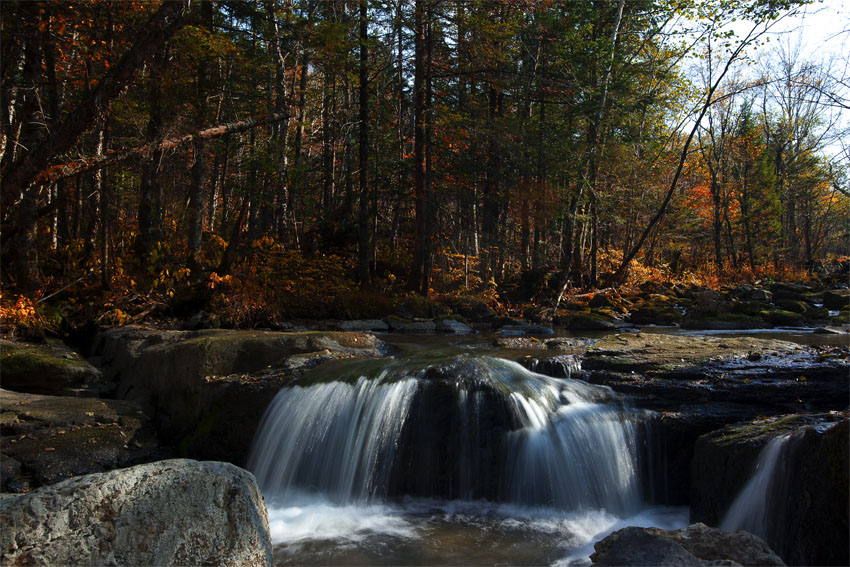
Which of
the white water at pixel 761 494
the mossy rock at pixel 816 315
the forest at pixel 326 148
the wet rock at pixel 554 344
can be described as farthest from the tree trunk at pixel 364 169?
the white water at pixel 761 494

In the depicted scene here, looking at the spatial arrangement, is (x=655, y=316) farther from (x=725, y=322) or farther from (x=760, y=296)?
(x=760, y=296)

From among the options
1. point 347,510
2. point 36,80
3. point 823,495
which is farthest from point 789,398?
point 36,80

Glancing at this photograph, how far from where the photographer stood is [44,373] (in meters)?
8.16

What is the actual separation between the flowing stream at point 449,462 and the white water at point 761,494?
111 cm

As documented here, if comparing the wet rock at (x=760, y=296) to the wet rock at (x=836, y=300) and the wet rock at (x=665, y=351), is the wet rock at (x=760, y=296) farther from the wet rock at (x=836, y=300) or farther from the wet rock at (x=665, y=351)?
the wet rock at (x=665, y=351)

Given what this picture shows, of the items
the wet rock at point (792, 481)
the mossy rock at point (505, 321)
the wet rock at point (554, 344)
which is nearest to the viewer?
the wet rock at point (792, 481)

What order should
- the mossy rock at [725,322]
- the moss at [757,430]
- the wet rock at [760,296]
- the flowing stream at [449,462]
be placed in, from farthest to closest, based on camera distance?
the wet rock at [760,296]
the mossy rock at [725,322]
the flowing stream at [449,462]
the moss at [757,430]

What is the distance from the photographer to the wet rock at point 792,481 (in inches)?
138

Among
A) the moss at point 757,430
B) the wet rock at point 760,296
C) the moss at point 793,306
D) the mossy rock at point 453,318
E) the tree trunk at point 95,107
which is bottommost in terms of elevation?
the moss at point 757,430

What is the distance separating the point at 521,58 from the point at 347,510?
1903cm

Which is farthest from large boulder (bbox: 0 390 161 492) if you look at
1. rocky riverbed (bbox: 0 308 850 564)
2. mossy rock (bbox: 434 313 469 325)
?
mossy rock (bbox: 434 313 469 325)

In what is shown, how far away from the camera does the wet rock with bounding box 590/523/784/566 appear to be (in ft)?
9.84

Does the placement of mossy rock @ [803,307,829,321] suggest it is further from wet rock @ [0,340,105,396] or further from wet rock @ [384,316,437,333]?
wet rock @ [0,340,105,396]

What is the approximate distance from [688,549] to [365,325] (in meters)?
11.6
